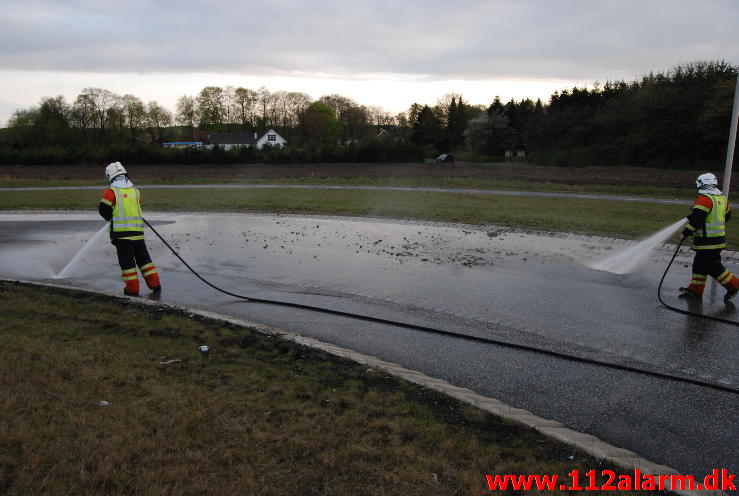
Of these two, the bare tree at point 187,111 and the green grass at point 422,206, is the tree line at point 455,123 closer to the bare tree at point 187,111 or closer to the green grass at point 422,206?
the bare tree at point 187,111

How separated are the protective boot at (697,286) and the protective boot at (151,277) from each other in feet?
25.8

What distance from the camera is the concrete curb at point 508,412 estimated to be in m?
3.58

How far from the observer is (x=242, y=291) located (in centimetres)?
826

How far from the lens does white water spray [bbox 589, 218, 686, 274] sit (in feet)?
30.7

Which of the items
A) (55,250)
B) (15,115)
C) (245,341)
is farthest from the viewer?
(15,115)

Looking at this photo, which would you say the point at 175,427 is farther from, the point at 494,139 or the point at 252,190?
the point at 494,139

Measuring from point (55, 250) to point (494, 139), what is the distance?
59.6 meters

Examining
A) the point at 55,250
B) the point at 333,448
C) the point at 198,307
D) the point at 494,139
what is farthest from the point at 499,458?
the point at 494,139

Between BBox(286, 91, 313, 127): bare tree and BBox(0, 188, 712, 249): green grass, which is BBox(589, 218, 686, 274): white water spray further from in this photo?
BBox(286, 91, 313, 127): bare tree

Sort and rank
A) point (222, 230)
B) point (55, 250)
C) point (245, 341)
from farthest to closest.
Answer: point (222, 230)
point (55, 250)
point (245, 341)

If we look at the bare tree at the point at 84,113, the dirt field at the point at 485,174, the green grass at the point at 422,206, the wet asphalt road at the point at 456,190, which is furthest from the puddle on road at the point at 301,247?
the bare tree at the point at 84,113

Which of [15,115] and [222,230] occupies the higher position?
[15,115]

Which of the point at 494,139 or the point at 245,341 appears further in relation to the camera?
the point at 494,139

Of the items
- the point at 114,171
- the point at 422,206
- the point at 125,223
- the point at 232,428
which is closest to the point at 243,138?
the point at 422,206
